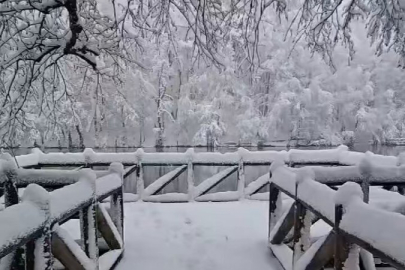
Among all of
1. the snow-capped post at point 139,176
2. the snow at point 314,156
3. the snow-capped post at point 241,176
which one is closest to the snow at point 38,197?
the snow-capped post at point 139,176

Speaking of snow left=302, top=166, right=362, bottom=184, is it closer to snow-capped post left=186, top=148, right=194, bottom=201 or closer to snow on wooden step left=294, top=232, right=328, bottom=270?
snow on wooden step left=294, top=232, right=328, bottom=270

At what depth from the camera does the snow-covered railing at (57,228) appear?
6.39 ft

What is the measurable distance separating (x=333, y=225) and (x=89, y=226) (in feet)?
6.47

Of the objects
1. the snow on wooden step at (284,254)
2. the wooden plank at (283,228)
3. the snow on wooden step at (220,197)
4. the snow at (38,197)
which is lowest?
the snow on wooden step at (284,254)

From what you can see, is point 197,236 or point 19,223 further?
point 197,236

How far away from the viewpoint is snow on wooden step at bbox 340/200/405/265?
5.30 feet

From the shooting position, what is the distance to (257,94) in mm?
25312

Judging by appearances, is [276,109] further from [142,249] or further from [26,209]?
[26,209]

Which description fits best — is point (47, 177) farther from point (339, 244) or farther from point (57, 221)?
point (339, 244)

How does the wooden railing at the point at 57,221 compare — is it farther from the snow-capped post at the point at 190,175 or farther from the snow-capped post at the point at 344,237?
the snow-capped post at the point at 190,175

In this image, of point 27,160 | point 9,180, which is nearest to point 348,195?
point 9,180

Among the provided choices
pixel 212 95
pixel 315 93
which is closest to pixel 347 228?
pixel 212 95

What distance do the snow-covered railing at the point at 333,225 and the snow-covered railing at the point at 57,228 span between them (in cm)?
175

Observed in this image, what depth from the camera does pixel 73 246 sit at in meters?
2.68
